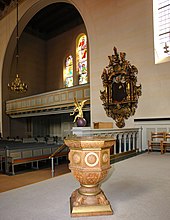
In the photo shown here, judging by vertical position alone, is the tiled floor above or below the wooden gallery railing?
below

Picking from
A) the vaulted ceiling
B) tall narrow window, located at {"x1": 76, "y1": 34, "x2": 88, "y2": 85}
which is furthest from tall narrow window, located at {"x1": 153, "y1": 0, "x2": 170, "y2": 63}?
the vaulted ceiling

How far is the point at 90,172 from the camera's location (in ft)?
6.95

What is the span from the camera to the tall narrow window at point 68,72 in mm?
15680

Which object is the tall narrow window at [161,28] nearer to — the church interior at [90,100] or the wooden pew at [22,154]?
the church interior at [90,100]

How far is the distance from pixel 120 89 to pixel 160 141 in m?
2.74

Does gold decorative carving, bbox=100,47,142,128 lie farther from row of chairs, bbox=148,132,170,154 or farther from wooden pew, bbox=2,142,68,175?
wooden pew, bbox=2,142,68,175

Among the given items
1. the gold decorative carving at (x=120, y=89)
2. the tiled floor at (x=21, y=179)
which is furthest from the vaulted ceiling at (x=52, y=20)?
the tiled floor at (x=21, y=179)

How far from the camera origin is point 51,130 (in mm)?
16156

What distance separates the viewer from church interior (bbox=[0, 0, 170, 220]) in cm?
282

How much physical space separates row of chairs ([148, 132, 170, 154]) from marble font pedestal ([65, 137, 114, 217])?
15.2 ft

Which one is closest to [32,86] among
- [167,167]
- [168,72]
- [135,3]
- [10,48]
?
[10,48]

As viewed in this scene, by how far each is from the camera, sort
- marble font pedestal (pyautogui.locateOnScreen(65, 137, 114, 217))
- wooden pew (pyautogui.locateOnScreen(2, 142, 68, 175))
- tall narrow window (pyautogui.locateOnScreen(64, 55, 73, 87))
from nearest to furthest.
Result: marble font pedestal (pyautogui.locateOnScreen(65, 137, 114, 217))
wooden pew (pyautogui.locateOnScreen(2, 142, 68, 175))
tall narrow window (pyautogui.locateOnScreen(64, 55, 73, 87))

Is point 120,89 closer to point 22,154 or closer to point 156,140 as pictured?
point 156,140

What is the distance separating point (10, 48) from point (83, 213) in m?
14.8
